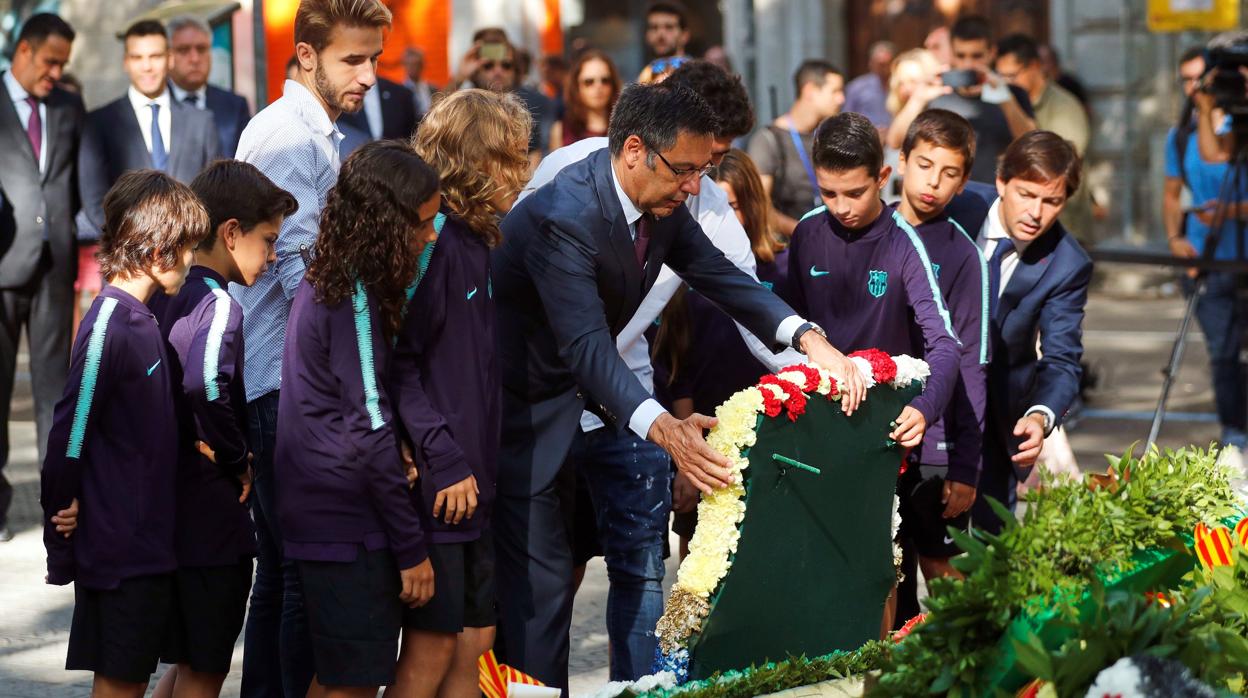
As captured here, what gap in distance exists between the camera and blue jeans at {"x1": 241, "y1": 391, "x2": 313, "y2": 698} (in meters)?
4.68

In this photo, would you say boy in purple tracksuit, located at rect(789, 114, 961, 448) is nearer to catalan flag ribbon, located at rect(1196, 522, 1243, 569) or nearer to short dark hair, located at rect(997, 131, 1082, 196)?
short dark hair, located at rect(997, 131, 1082, 196)

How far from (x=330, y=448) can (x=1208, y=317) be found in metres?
6.78

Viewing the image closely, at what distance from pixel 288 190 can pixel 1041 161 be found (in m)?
2.36

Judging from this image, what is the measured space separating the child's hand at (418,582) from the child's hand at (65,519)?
86 cm

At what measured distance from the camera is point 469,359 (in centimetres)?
427

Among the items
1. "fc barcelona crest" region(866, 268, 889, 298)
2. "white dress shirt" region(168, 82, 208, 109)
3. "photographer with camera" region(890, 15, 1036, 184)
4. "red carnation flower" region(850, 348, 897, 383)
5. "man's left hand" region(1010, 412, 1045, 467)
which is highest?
"white dress shirt" region(168, 82, 208, 109)

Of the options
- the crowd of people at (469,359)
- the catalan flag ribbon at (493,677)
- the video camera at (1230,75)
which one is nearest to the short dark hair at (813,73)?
the video camera at (1230,75)

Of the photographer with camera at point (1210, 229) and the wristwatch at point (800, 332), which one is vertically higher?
the wristwatch at point (800, 332)

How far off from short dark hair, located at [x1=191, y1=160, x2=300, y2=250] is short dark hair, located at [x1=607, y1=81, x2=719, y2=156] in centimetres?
92

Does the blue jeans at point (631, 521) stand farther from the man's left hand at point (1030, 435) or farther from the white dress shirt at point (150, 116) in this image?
the white dress shirt at point (150, 116)

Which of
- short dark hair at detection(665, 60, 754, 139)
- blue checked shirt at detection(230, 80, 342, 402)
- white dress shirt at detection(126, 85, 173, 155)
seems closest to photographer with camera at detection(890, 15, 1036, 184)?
short dark hair at detection(665, 60, 754, 139)

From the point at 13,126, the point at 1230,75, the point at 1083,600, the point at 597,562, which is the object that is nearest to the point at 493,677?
the point at 1083,600

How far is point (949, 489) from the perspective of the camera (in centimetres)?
530

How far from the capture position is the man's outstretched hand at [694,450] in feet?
14.1
